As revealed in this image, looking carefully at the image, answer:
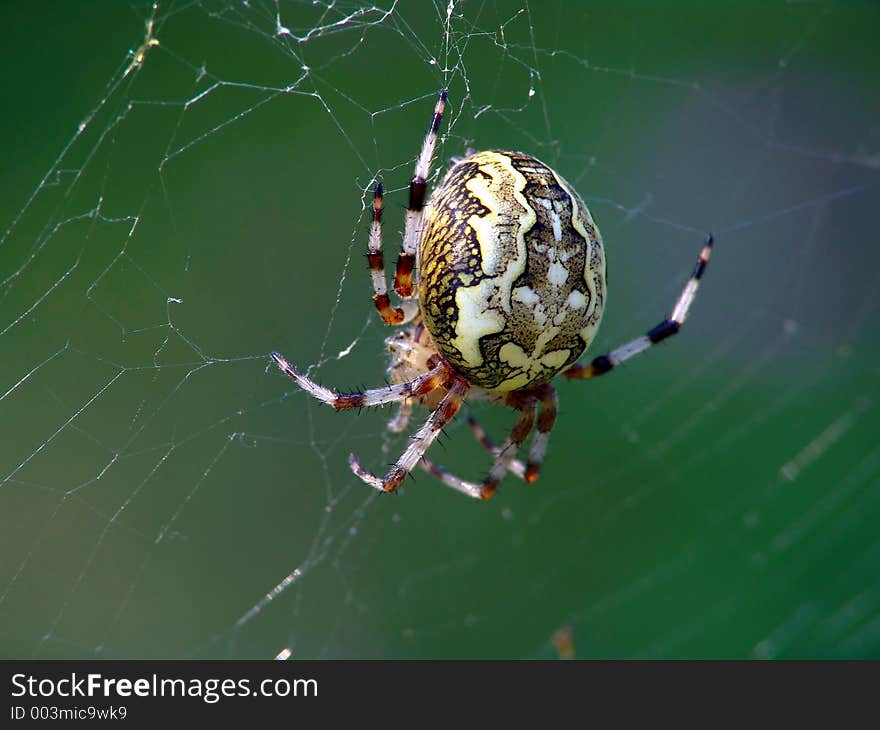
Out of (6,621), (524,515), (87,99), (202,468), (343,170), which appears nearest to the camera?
(6,621)

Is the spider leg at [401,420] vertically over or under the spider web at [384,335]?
under

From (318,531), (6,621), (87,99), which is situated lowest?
(6,621)

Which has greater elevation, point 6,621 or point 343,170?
point 343,170

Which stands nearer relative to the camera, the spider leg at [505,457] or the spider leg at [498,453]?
the spider leg at [505,457]

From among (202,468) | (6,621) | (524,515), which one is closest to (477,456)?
(524,515)

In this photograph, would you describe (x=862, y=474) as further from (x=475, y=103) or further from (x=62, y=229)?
(x=62, y=229)

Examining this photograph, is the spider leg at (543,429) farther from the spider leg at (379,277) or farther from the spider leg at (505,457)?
the spider leg at (379,277)

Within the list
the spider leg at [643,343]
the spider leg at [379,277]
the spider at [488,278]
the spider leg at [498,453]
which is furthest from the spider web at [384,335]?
the spider leg at [643,343]

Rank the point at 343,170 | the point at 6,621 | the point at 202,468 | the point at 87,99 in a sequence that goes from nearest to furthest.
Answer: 1. the point at 6,621
2. the point at 87,99
3. the point at 202,468
4. the point at 343,170
